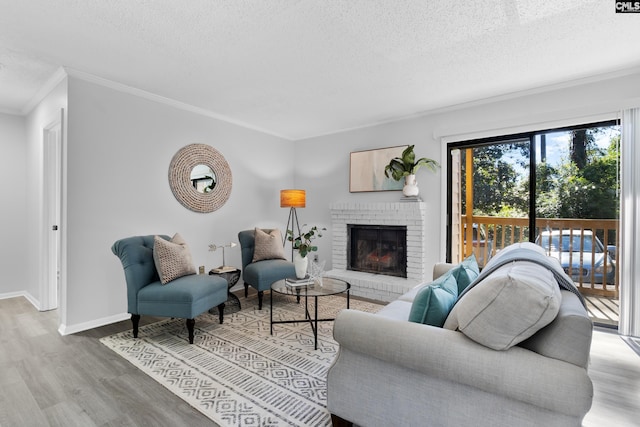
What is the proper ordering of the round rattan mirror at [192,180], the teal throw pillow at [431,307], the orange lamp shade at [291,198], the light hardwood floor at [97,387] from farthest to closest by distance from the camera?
the orange lamp shade at [291,198], the round rattan mirror at [192,180], the light hardwood floor at [97,387], the teal throw pillow at [431,307]

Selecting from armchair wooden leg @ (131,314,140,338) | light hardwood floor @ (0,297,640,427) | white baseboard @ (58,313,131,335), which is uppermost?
armchair wooden leg @ (131,314,140,338)

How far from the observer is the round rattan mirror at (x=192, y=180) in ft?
12.1

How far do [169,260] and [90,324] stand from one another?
1.04 metres

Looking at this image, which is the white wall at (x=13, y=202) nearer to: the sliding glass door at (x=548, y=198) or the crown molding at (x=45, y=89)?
the crown molding at (x=45, y=89)

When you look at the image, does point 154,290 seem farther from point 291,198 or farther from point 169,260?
point 291,198

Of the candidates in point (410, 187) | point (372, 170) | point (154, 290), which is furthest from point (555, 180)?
Result: point (154, 290)

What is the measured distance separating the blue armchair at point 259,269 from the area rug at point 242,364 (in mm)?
343

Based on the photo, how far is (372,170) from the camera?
14.8ft

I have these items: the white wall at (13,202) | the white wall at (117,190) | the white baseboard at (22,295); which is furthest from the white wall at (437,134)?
the white wall at (13,202)

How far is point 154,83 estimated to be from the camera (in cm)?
316

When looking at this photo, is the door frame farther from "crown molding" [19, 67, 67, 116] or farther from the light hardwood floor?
the light hardwood floor

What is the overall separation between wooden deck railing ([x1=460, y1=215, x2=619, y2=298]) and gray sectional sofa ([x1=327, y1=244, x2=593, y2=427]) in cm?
224

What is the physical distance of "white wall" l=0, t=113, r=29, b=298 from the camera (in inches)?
154

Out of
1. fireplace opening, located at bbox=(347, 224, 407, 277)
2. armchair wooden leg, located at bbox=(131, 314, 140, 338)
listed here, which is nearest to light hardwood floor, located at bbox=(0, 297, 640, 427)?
armchair wooden leg, located at bbox=(131, 314, 140, 338)
